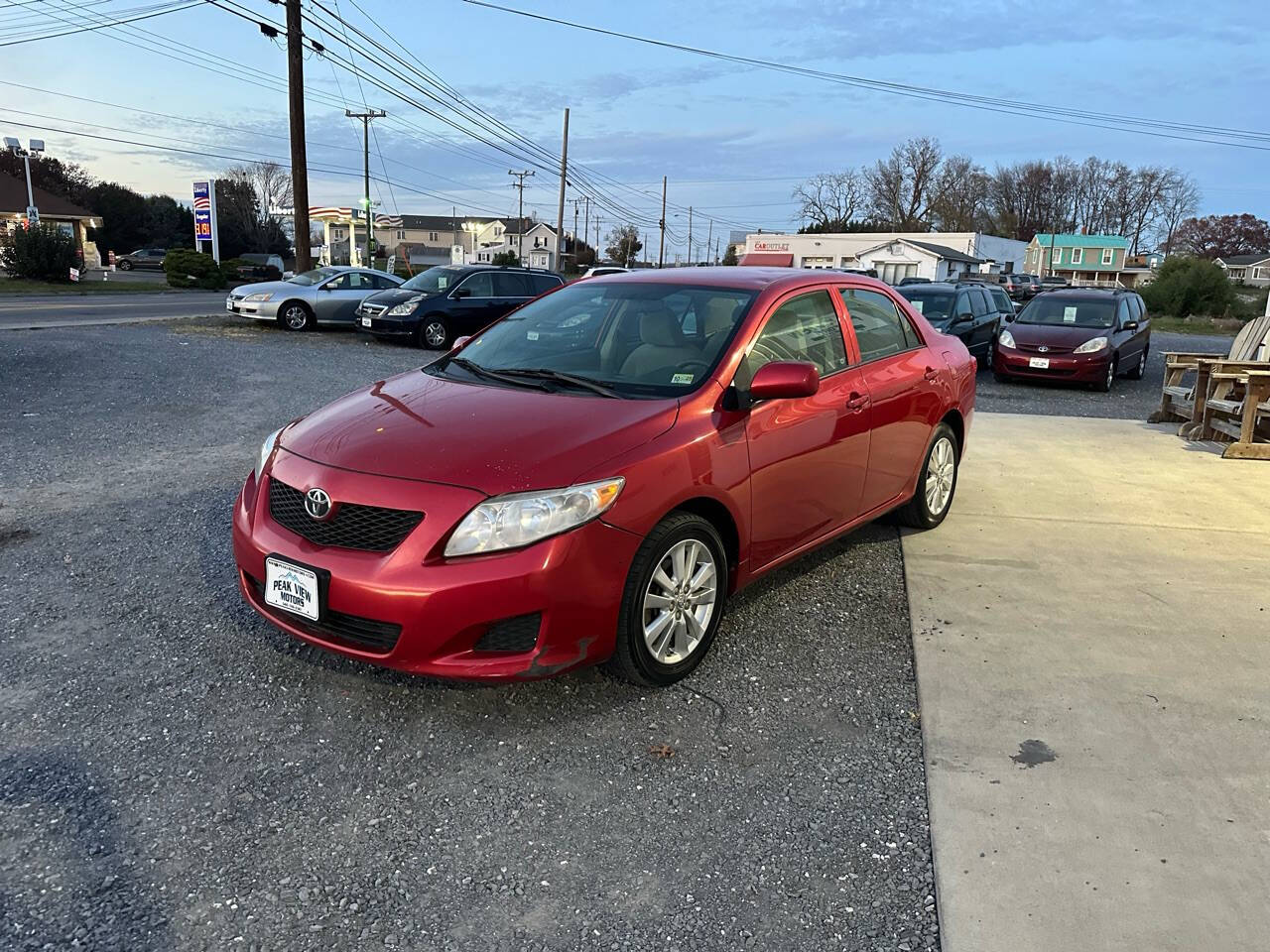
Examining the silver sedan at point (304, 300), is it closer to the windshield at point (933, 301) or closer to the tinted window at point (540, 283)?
the tinted window at point (540, 283)

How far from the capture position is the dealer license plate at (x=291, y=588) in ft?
10.4

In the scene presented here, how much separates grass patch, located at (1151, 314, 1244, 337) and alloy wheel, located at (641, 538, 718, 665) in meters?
32.1

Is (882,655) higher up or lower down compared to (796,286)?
lower down

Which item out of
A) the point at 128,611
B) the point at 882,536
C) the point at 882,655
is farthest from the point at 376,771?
the point at 882,536

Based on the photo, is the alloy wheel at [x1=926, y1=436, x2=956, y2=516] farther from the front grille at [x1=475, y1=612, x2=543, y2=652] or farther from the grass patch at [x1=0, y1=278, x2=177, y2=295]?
the grass patch at [x1=0, y1=278, x2=177, y2=295]

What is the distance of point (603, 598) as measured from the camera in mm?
3186

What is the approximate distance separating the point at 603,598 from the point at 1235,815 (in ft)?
7.00

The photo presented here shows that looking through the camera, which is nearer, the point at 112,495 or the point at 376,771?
the point at 376,771

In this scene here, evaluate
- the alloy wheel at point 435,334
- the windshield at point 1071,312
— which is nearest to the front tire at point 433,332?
the alloy wheel at point 435,334

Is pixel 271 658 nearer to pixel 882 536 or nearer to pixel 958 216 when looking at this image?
pixel 882 536

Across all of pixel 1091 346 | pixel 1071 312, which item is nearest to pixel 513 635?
pixel 1091 346

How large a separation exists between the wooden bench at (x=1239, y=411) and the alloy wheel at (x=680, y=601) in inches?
264

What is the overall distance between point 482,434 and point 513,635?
0.79 metres

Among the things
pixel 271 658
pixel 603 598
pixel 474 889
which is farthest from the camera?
pixel 271 658
